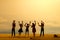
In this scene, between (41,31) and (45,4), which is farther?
(45,4)

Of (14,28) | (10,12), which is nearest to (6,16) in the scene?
(10,12)

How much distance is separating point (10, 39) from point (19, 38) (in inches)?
14.5

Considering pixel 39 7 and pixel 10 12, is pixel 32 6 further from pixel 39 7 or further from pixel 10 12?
pixel 10 12

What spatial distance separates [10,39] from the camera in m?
8.90

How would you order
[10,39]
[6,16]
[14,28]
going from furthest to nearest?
[6,16]
[14,28]
[10,39]

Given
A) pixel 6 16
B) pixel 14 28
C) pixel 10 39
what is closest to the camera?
pixel 10 39

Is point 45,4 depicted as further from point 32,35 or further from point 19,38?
point 19,38

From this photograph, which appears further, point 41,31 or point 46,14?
point 46,14

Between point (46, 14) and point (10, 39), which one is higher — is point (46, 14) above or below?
above

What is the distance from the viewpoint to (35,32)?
1006 centimetres

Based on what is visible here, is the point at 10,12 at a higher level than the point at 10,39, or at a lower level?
higher

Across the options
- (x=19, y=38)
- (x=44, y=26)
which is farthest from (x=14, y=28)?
(x=44, y=26)

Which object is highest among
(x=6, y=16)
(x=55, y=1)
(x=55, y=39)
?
(x=55, y=1)

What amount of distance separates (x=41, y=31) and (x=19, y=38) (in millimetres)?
1327
